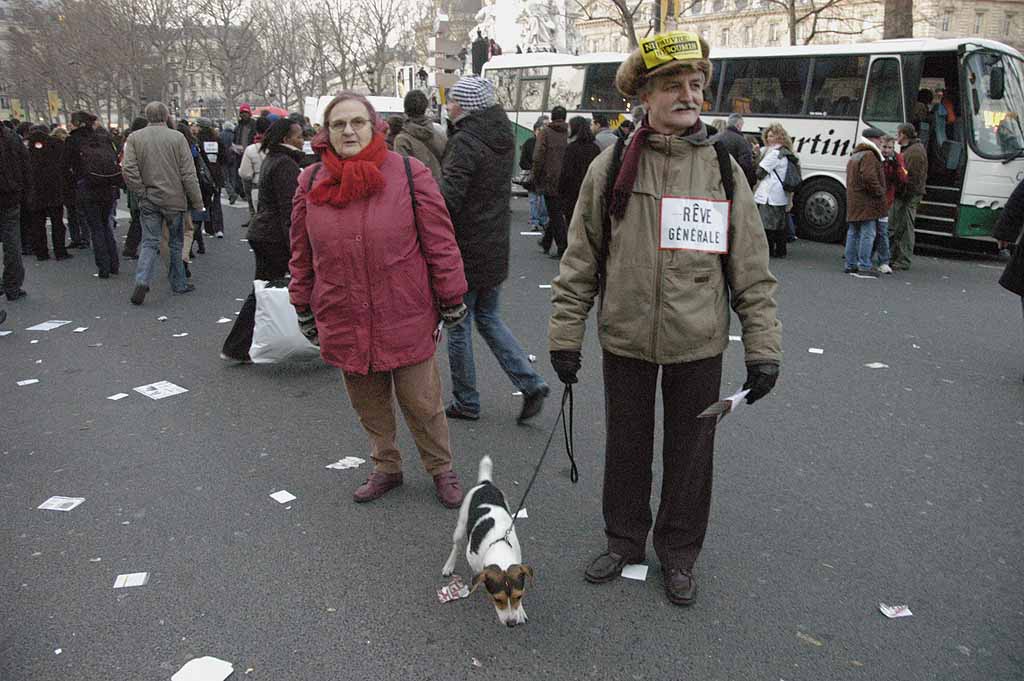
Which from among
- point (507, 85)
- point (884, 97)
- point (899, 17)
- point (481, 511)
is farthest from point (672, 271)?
point (507, 85)

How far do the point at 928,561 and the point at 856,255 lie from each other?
8.03 metres

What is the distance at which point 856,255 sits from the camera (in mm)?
10648

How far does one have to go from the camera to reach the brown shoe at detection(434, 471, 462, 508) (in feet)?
12.8

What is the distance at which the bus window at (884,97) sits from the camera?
1250 centimetres

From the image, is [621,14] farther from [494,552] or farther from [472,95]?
[494,552]

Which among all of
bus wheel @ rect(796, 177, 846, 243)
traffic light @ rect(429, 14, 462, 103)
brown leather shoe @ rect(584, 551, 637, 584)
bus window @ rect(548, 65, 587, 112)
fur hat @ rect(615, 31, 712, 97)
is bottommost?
brown leather shoe @ rect(584, 551, 637, 584)

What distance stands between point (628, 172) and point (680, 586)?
1.61m

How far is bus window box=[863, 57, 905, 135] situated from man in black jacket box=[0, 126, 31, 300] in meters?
12.0

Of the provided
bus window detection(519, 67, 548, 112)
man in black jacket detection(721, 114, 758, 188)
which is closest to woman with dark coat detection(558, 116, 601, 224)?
man in black jacket detection(721, 114, 758, 188)

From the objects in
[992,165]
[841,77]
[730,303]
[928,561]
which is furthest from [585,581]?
[841,77]

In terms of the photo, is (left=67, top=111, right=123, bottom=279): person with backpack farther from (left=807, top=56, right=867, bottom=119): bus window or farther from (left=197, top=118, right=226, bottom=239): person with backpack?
(left=807, top=56, right=867, bottom=119): bus window

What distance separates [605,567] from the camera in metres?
3.25

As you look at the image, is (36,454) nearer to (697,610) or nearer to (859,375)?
(697,610)

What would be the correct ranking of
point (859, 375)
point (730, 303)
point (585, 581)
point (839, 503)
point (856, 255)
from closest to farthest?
point (730, 303) → point (585, 581) → point (839, 503) → point (859, 375) → point (856, 255)
